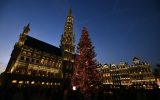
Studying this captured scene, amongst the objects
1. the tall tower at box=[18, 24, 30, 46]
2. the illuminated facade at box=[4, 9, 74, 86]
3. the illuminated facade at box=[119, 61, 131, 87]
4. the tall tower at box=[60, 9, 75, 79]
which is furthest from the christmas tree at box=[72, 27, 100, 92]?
the illuminated facade at box=[119, 61, 131, 87]

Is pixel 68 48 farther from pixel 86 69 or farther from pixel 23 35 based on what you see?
pixel 86 69

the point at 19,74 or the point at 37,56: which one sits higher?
the point at 37,56

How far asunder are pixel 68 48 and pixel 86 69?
4381 cm

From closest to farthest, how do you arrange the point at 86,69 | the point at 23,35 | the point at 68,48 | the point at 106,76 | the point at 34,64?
1. the point at 86,69
2. the point at 34,64
3. the point at 23,35
4. the point at 68,48
5. the point at 106,76

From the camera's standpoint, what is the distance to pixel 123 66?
6806 centimetres

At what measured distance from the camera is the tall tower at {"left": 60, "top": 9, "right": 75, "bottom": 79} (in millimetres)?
57497

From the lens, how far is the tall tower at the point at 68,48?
57.5 metres

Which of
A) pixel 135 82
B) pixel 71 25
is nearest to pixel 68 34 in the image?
pixel 71 25

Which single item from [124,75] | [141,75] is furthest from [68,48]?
[141,75]

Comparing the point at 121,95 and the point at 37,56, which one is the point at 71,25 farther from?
the point at 121,95

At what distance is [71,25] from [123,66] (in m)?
35.4

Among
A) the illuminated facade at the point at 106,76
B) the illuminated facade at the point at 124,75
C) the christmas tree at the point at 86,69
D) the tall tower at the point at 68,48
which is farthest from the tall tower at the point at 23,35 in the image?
the illuminated facade at the point at 124,75

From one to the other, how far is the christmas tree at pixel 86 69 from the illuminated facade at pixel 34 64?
24755mm

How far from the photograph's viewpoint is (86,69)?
20.0 meters
